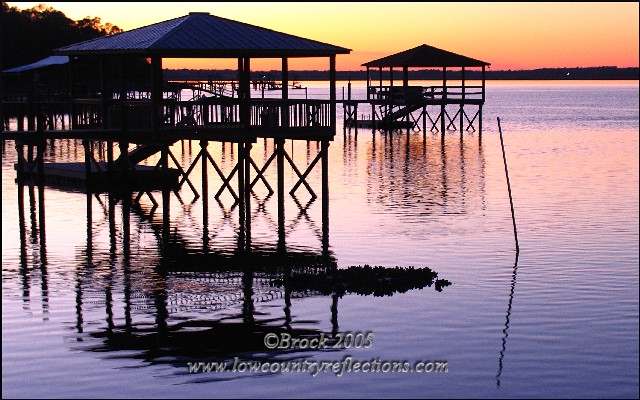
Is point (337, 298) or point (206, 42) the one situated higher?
point (206, 42)

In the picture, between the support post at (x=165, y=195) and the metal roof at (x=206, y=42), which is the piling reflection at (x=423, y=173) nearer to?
the metal roof at (x=206, y=42)

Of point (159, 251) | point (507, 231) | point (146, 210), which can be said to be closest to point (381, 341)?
point (159, 251)

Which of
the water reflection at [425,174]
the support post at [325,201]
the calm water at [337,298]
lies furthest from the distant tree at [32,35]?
the support post at [325,201]

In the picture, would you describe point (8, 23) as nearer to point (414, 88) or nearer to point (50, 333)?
point (414, 88)

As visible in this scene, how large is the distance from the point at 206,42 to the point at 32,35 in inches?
3450

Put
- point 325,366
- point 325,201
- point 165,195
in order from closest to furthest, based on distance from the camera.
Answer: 1. point 325,366
2. point 325,201
3. point 165,195

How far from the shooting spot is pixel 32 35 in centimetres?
11950

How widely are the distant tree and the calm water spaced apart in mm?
69932

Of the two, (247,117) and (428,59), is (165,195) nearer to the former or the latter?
(247,117)

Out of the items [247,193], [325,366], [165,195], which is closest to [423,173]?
[247,193]

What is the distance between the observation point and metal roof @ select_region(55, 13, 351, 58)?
118 ft

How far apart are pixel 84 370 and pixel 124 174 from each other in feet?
68.2

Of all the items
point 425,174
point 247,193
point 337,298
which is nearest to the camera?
point 337,298

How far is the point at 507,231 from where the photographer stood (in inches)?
1366
